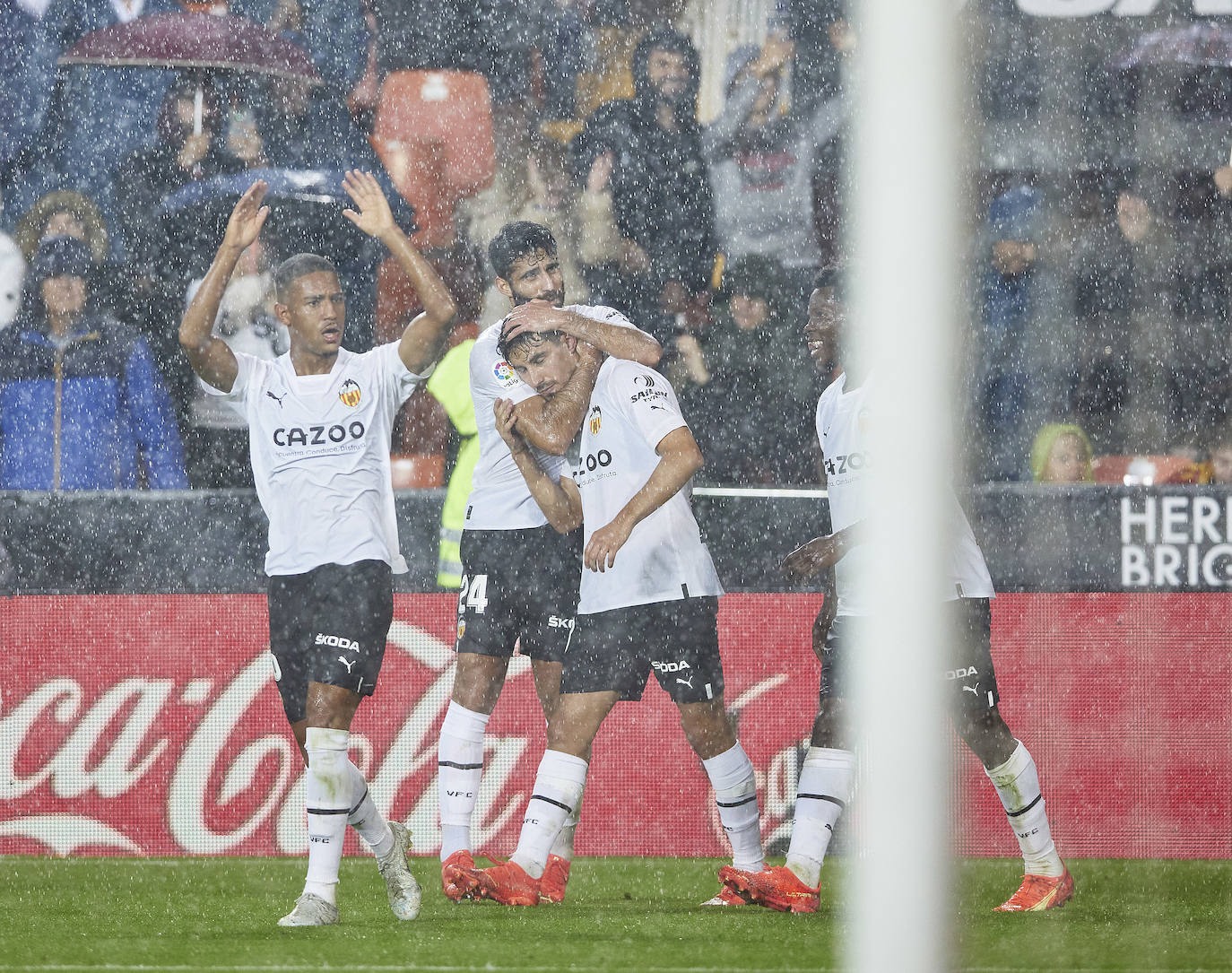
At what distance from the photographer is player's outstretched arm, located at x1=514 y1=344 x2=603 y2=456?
436cm

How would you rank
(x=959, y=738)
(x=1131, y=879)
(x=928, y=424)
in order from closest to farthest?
1. (x=928, y=424)
2. (x=959, y=738)
3. (x=1131, y=879)

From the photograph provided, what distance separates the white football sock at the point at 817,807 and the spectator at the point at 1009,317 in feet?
5.46

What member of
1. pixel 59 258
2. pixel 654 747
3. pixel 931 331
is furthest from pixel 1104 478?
pixel 931 331

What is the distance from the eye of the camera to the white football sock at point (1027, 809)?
4.05 meters

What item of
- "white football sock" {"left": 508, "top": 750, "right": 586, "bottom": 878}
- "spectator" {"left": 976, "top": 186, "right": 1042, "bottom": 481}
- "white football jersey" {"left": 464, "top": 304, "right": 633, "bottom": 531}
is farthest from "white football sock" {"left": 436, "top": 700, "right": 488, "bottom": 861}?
"spectator" {"left": 976, "top": 186, "right": 1042, "bottom": 481}

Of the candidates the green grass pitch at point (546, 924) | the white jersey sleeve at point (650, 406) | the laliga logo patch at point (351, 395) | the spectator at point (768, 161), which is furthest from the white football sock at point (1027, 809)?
the spectator at point (768, 161)

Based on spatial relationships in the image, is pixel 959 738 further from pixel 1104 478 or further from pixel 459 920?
pixel 1104 478

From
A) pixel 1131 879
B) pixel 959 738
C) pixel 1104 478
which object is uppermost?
pixel 959 738

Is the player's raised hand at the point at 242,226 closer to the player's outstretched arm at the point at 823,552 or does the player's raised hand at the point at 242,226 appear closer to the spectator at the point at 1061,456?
the player's outstretched arm at the point at 823,552

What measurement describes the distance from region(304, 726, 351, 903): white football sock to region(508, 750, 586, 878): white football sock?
38 centimetres

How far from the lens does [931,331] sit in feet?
3.73

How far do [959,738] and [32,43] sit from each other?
5.84 metres

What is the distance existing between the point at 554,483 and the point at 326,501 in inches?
21.4

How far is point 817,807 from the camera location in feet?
12.8
